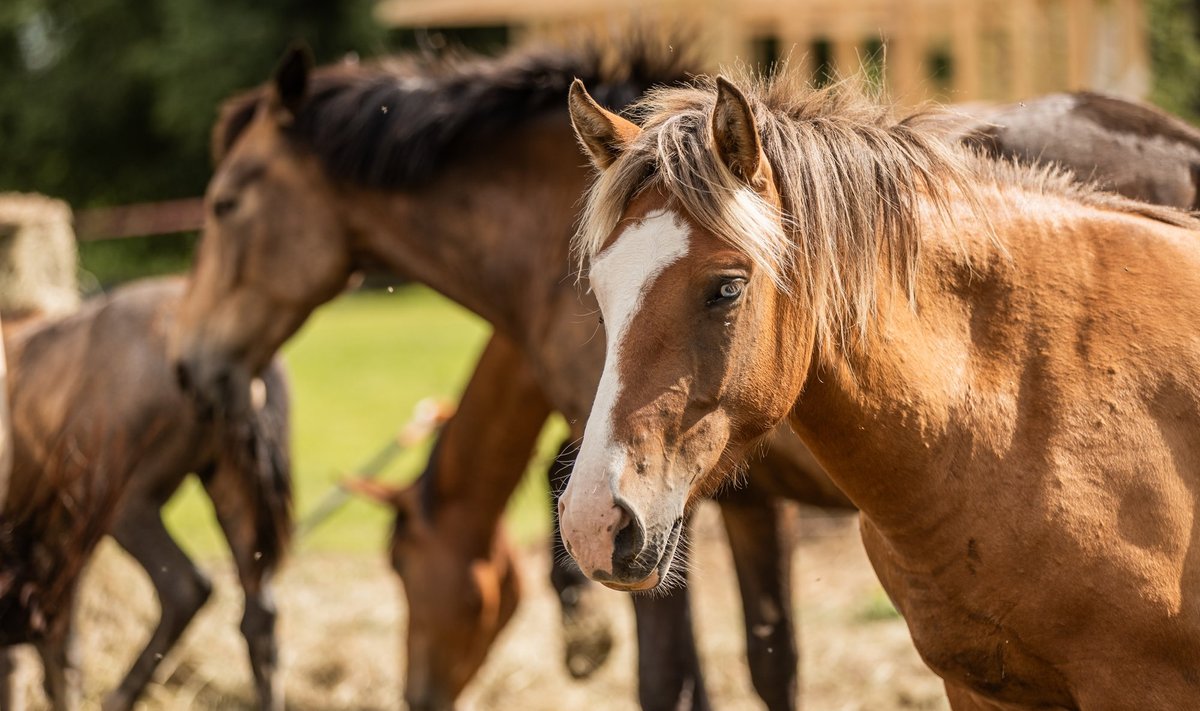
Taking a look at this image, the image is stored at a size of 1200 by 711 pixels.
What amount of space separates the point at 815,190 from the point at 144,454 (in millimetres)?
3167

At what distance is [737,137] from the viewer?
6.77 feet

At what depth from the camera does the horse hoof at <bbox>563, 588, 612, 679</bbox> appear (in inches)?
180

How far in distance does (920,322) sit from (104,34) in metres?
27.4

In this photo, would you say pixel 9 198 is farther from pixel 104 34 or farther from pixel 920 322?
pixel 104 34

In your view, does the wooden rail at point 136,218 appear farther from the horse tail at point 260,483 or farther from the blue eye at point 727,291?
the blue eye at point 727,291

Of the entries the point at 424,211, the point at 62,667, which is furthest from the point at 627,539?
the point at 62,667

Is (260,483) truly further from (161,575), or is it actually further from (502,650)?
(502,650)

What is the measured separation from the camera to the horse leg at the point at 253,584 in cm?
469

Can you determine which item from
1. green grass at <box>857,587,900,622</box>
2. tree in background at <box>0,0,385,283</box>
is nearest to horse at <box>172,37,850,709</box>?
green grass at <box>857,587,900,622</box>

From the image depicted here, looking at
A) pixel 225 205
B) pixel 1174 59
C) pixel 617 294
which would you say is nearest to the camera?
pixel 617 294

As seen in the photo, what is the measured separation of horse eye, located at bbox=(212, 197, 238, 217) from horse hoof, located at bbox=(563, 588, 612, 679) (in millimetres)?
1833

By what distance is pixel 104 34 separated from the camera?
86.6ft

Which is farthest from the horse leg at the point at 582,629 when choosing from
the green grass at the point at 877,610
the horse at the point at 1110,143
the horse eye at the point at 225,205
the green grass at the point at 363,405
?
the horse at the point at 1110,143

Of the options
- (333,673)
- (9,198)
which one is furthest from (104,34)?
(333,673)
